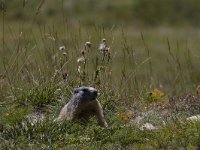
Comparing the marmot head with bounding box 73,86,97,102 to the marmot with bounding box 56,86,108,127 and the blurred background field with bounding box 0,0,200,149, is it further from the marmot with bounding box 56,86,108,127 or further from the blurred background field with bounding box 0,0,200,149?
the blurred background field with bounding box 0,0,200,149

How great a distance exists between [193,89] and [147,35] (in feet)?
45.1

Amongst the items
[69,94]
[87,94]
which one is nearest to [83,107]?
[87,94]

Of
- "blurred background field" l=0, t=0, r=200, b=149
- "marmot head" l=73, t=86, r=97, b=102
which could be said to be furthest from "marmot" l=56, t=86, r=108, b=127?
"blurred background field" l=0, t=0, r=200, b=149

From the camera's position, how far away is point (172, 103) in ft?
24.6

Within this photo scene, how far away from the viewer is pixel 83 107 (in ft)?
21.6

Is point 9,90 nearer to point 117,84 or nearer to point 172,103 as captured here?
point 117,84

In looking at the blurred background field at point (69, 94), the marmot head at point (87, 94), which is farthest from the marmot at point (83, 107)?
the blurred background field at point (69, 94)

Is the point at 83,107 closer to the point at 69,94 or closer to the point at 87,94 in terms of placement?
the point at 87,94

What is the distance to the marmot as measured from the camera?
6512 millimetres

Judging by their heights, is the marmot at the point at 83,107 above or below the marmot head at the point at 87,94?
below

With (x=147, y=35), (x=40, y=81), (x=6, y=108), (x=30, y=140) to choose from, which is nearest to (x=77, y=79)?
(x=40, y=81)

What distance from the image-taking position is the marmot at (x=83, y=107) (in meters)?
6.51

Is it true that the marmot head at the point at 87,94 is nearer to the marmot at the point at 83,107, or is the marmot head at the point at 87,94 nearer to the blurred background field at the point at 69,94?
the marmot at the point at 83,107

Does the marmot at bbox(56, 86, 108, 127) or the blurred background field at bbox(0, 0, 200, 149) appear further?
the marmot at bbox(56, 86, 108, 127)
